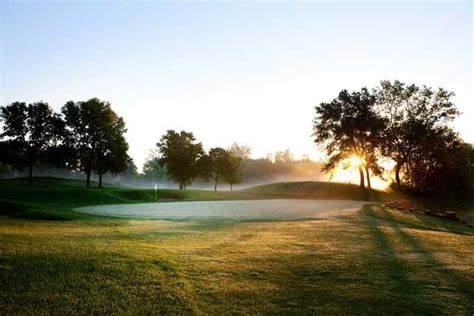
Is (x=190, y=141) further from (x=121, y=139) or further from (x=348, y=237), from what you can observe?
(x=348, y=237)

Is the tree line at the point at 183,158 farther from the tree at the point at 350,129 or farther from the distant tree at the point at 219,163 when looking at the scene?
the tree at the point at 350,129

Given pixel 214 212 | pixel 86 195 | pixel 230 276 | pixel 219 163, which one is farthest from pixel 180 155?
pixel 230 276

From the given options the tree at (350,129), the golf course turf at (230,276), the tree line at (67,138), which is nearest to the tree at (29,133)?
the tree line at (67,138)

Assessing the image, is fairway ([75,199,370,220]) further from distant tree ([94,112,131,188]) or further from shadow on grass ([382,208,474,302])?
distant tree ([94,112,131,188])

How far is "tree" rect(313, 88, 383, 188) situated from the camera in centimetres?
6744

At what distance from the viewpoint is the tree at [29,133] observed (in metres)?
67.4

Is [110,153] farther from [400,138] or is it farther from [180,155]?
[400,138]

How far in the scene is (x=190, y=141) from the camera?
92.0 meters

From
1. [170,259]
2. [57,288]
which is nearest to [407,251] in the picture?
[170,259]

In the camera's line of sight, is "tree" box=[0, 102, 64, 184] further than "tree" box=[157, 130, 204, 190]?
No

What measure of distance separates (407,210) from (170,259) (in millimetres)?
31411

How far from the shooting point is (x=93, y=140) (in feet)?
226

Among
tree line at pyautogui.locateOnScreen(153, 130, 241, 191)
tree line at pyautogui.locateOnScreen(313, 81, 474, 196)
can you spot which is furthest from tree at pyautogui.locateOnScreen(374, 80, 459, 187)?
tree line at pyautogui.locateOnScreen(153, 130, 241, 191)

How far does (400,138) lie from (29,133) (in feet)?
224
